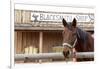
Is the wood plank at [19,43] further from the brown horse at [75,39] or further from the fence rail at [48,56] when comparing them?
the brown horse at [75,39]

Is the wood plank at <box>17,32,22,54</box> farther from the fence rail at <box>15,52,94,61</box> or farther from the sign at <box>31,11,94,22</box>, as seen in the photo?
the sign at <box>31,11,94,22</box>

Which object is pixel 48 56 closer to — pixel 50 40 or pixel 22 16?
pixel 50 40

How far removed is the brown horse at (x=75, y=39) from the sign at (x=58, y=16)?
0.09ft

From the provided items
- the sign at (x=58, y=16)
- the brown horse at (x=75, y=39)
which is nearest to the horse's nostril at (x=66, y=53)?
the brown horse at (x=75, y=39)

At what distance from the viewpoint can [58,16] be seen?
121cm

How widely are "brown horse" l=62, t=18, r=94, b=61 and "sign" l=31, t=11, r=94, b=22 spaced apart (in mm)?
27

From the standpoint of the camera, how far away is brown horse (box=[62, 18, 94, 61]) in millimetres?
1211

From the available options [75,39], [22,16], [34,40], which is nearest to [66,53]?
[75,39]

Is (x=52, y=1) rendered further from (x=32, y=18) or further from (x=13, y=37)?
(x=13, y=37)

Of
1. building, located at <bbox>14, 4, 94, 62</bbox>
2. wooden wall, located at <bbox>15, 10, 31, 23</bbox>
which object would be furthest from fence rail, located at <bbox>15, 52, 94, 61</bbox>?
wooden wall, located at <bbox>15, 10, 31, 23</bbox>

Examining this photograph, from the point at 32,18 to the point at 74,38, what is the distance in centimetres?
30

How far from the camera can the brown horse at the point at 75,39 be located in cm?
121

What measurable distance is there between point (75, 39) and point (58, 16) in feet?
0.61

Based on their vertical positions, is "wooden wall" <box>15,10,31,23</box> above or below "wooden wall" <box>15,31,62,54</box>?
above
